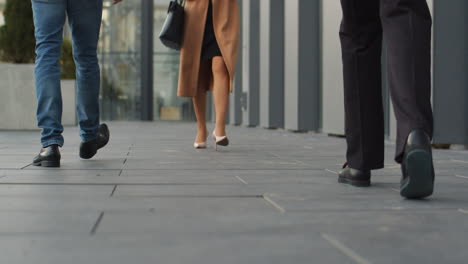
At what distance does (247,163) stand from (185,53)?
1.78 metres

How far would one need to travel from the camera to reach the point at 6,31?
988 cm

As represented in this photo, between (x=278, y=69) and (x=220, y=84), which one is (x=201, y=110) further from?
(x=278, y=69)

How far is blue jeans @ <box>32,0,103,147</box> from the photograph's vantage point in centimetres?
380

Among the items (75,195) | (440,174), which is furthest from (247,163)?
(75,195)

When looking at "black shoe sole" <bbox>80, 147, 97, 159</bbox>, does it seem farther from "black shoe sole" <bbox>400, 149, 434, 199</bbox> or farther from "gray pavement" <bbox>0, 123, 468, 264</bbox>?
"black shoe sole" <bbox>400, 149, 434, 199</bbox>

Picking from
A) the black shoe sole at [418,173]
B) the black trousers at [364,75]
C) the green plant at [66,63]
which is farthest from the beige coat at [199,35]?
the green plant at [66,63]

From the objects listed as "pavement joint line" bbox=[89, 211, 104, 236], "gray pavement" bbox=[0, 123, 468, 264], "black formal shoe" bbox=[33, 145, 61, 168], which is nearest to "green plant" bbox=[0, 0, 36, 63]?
"black formal shoe" bbox=[33, 145, 61, 168]

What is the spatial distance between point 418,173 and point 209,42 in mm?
3501

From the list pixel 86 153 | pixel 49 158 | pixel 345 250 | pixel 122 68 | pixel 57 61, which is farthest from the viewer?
pixel 122 68

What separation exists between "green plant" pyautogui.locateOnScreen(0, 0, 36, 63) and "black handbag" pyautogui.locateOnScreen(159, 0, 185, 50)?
533cm

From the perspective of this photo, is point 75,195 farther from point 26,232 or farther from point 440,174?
point 440,174

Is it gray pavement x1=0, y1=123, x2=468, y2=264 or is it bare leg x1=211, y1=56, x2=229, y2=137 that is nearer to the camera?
gray pavement x1=0, y1=123, x2=468, y2=264

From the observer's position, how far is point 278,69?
40.7 feet

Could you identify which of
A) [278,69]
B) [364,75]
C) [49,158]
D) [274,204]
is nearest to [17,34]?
[278,69]
